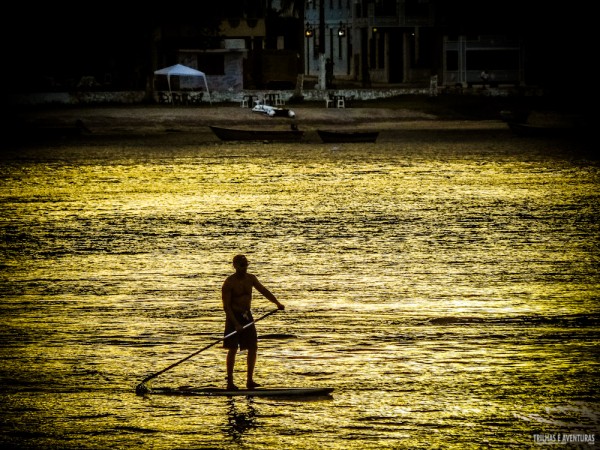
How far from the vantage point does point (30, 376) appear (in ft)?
37.6

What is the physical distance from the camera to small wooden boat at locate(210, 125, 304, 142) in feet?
147

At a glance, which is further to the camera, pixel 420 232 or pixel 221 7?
pixel 221 7

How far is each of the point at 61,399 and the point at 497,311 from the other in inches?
231

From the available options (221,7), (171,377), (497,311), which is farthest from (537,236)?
(221,7)

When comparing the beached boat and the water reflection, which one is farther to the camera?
the beached boat

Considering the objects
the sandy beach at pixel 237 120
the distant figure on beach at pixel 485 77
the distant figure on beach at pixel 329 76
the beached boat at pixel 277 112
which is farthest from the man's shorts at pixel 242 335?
the distant figure on beach at pixel 329 76

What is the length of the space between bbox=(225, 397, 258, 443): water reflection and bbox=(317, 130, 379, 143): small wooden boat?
111 feet

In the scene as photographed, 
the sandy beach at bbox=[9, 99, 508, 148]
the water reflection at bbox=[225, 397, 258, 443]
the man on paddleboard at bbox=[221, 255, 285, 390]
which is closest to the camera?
the water reflection at bbox=[225, 397, 258, 443]

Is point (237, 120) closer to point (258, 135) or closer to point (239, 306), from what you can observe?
point (258, 135)

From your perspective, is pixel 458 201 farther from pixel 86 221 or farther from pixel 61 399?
pixel 61 399

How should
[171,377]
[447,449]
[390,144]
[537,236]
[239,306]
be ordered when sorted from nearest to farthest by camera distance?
[447,449], [239,306], [171,377], [537,236], [390,144]

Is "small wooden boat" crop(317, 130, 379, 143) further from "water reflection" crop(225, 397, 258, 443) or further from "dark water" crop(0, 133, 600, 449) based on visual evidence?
"water reflection" crop(225, 397, 258, 443)

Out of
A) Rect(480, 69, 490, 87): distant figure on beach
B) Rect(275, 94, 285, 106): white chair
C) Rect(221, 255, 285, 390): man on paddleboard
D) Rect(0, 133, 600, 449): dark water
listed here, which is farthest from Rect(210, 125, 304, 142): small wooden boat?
Rect(221, 255, 285, 390): man on paddleboard

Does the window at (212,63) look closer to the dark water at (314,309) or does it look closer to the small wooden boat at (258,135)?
the small wooden boat at (258,135)
